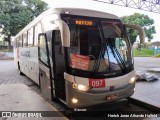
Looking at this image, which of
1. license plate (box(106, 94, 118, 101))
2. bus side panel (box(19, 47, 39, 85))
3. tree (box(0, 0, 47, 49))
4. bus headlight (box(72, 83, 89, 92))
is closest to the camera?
bus headlight (box(72, 83, 89, 92))

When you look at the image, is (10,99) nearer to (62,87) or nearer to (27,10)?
(62,87)

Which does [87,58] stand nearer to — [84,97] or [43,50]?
[84,97]

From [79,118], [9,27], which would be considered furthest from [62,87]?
[9,27]

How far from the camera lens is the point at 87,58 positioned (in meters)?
4.89

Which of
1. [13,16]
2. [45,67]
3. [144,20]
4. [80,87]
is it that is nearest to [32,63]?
[45,67]

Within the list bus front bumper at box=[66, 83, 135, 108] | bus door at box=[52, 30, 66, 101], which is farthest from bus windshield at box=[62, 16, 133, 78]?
bus door at box=[52, 30, 66, 101]

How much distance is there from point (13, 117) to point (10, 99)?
191cm

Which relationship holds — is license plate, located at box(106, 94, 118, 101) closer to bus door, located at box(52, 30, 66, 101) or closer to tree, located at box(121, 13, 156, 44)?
bus door, located at box(52, 30, 66, 101)

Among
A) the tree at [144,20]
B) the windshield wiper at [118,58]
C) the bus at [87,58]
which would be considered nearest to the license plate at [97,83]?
the bus at [87,58]

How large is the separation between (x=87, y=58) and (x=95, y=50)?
361 mm

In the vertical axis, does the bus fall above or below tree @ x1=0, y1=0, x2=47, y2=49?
below

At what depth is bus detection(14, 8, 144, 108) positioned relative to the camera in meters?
4.71

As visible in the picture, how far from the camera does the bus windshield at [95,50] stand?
4797 millimetres

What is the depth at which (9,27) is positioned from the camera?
33.8 m
